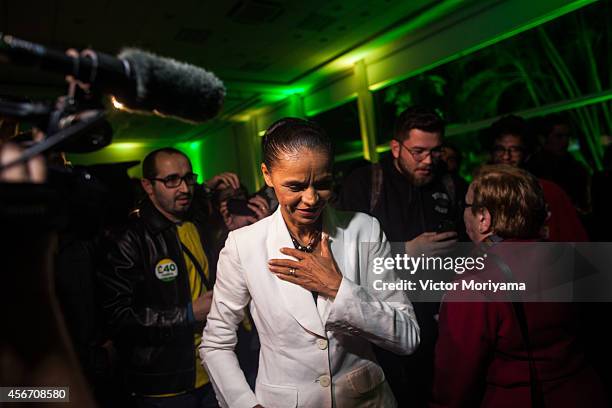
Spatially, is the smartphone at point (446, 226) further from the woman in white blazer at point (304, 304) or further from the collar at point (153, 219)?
the collar at point (153, 219)

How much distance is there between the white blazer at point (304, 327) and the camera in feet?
4.10

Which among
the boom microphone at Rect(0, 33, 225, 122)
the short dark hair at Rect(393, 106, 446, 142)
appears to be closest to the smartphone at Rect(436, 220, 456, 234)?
the short dark hair at Rect(393, 106, 446, 142)

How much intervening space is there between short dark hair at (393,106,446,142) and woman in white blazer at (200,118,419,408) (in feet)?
3.65

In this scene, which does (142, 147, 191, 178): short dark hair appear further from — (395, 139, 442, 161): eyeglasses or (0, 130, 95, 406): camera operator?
(0, 130, 95, 406): camera operator

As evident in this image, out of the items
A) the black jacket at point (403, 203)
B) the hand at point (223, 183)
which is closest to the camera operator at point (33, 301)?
the black jacket at point (403, 203)

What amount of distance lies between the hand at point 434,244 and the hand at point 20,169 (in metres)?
1.80

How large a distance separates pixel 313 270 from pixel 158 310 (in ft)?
3.69

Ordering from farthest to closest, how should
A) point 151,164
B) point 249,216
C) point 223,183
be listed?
point 223,183, point 249,216, point 151,164

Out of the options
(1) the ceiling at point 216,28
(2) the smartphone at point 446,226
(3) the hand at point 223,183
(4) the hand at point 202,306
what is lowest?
(4) the hand at point 202,306

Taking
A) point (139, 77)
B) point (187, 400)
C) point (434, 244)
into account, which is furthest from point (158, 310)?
point (139, 77)

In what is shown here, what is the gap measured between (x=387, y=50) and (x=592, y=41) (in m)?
3.44

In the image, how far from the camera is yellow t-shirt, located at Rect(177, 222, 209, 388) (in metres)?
2.03

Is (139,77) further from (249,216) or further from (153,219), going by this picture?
(249,216)

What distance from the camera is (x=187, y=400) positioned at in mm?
1987
